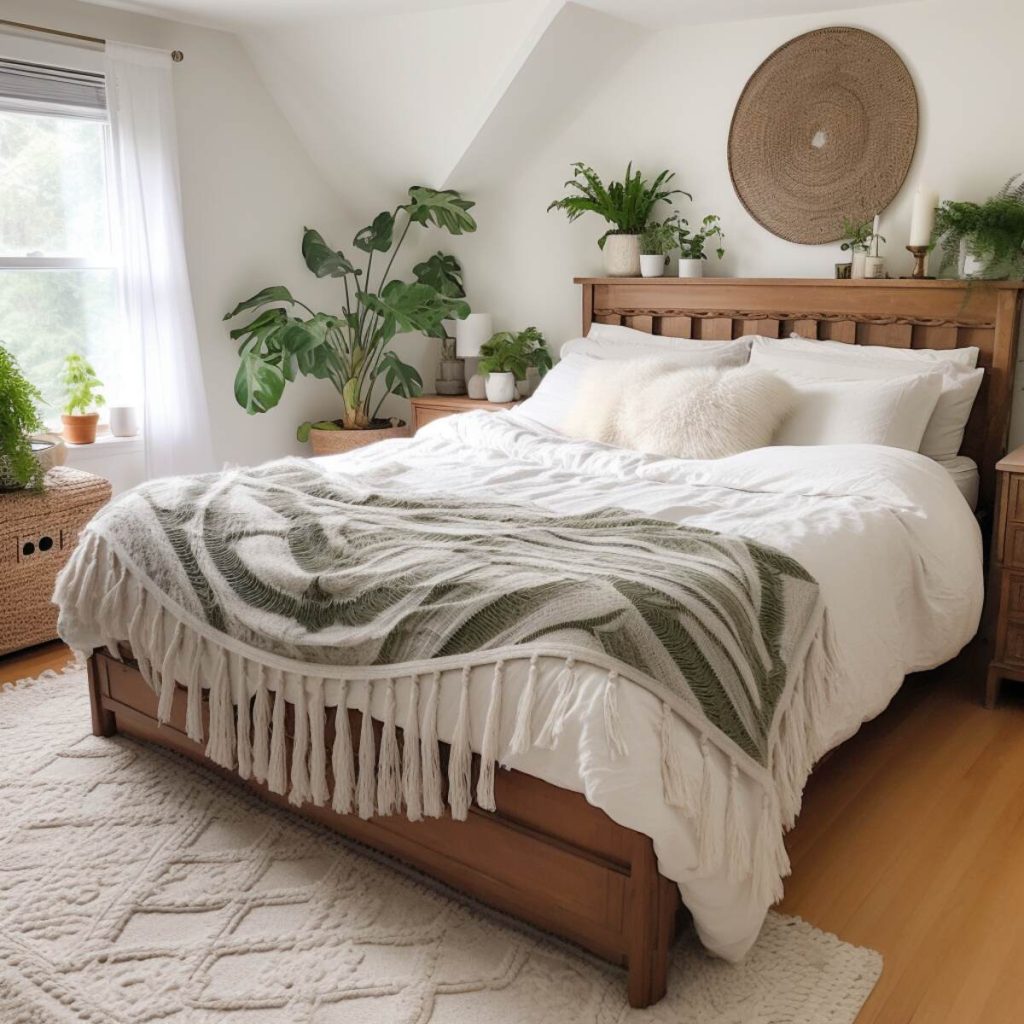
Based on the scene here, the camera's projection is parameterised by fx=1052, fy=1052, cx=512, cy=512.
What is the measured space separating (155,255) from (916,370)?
288 cm

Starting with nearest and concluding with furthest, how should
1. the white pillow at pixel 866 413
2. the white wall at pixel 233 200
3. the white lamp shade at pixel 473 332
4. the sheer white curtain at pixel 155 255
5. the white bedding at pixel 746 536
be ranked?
the white bedding at pixel 746 536
the white pillow at pixel 866 413
the sheer white curtain at pixel 155 255
the white wall at pixel 233 200
the white lamp shade at pixel 473 332

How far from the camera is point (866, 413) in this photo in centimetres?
311

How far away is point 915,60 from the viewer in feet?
11.4

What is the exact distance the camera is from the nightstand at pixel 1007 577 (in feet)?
9.50

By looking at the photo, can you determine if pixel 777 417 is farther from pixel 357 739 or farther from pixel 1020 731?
pixel 357 739

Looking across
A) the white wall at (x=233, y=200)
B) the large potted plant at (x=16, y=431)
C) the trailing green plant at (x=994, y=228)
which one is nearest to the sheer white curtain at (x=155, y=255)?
the white wall at (x=233, y=200)

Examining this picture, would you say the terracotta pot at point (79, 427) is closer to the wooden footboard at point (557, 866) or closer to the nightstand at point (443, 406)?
the nightstand at point (443, 406)

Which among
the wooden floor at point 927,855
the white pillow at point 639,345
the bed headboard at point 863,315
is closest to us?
the wooden floor at point 927,855

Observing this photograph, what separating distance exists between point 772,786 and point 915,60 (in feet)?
8.83

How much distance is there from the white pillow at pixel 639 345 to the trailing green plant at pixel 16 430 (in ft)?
6.39

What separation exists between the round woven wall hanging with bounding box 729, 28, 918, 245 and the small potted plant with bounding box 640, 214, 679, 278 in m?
0.29

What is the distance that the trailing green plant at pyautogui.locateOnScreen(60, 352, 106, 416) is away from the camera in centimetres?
404

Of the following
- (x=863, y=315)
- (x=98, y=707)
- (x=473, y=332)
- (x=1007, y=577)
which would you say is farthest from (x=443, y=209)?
(x=1007, y=577)

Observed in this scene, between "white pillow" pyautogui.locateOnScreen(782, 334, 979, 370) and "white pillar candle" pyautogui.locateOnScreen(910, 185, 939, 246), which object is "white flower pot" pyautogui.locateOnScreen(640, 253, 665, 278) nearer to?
"white pillow" pyautogui.locateOnScreen(782, 334, 979, 370)
